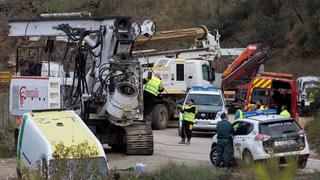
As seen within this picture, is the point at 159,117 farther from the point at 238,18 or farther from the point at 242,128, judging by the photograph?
the point at 238,18

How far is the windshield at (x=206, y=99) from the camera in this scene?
90.1ft

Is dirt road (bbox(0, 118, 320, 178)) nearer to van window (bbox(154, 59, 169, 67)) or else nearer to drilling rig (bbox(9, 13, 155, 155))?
drilling rig (bbox(9, 13, 155, 155))

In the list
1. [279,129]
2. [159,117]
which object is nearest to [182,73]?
[159,117]

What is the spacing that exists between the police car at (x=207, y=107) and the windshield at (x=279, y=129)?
8494 millimetres

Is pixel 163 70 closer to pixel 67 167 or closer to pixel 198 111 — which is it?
pixel 198 111

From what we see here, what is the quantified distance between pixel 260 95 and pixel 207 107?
230cm

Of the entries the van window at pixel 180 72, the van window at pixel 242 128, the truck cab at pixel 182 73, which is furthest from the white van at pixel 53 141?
the van window at pixel 180 72

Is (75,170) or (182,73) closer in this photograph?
(75,170)

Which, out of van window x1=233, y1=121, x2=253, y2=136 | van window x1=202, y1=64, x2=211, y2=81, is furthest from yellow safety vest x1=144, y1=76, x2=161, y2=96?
van window x1=233, y1=121, x2=253, y2=136

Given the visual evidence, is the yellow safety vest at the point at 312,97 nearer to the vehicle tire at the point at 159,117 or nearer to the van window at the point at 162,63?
the van window at the point at 162,63

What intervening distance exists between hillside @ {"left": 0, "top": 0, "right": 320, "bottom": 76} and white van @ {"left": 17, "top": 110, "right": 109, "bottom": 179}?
3278 centimetres

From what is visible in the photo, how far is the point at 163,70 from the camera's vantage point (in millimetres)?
32062

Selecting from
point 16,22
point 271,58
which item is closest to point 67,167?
point 16,22

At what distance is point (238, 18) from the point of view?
59344mm
